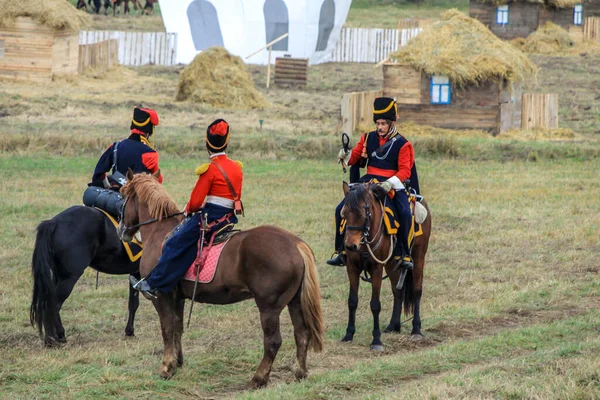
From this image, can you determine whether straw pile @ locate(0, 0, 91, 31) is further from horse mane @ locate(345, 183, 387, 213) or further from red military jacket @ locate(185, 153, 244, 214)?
red military jacket @ locate(185, 153, 244, 214)

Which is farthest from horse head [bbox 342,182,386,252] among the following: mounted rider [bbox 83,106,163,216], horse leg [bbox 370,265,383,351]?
mounted rider [bbox 83,106,163,216]

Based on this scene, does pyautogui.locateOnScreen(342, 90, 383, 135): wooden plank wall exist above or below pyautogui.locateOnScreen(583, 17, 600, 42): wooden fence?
below

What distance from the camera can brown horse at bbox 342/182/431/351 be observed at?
9.24 metres

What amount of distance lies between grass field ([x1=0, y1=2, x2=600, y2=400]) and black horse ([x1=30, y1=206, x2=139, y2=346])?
28 centimetres

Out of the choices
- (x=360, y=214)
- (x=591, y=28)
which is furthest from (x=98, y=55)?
(x=360, y=214)

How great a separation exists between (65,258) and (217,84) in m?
21.5

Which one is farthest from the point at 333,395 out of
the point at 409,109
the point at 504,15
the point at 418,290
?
the point at 504,15

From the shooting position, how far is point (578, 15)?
48.6 meters

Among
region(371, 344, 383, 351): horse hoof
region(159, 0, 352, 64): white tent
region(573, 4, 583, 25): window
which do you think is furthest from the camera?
region(573, 4, 583, 25): window

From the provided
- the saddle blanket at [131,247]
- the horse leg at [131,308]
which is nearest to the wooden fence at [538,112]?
the saddle blanket at [131,247]

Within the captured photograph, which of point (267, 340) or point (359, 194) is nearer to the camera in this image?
point (267, 340)

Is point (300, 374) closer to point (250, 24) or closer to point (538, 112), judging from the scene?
point (538, 112)

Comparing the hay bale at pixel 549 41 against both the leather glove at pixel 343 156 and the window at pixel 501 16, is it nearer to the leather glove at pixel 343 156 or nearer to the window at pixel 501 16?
the window at pixel 501 16

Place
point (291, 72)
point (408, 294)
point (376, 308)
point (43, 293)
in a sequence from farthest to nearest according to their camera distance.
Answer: point (291, 72)
point (408, 294)
point (376, 308)
point (43, 293)
